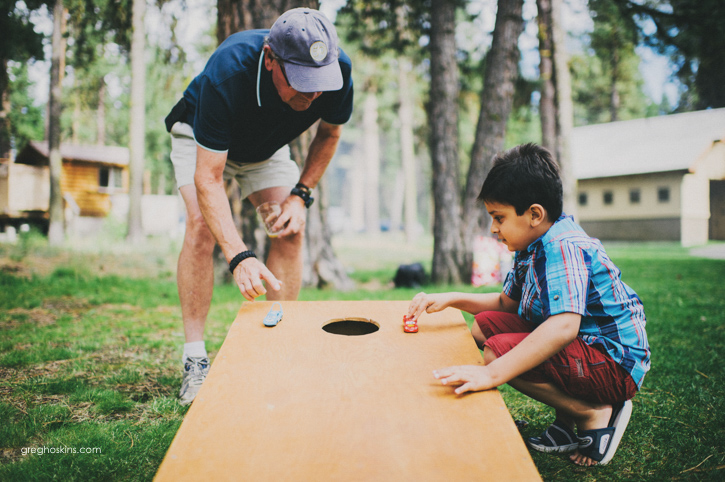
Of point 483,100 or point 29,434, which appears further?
point 483,100

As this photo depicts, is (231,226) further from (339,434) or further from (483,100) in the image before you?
(483,100)

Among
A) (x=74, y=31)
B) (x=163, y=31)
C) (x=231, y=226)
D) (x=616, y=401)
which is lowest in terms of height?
(x=616, y=401)

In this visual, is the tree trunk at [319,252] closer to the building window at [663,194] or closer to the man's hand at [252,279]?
the man's hand at [252,279]

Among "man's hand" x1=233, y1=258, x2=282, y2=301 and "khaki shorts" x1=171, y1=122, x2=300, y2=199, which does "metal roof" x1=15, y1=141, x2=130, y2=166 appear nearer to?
"khaki shorts" x1=171, y1=122, x2=300, y2=199

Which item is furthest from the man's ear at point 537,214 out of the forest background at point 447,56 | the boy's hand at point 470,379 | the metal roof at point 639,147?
the metal roof at point 639,147

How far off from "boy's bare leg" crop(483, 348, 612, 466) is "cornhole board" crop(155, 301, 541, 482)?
0.23 m

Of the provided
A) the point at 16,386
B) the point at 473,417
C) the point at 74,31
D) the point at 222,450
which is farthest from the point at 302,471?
the point at 74,31

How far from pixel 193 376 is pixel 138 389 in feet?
1.33

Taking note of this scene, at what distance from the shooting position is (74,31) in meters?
8.29

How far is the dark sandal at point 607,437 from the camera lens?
167 cm

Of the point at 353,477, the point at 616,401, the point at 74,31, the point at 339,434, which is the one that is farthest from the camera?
the point at 74,31

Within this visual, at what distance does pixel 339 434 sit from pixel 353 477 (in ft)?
0.51

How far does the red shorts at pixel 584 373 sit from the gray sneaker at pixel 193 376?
55.8 inches

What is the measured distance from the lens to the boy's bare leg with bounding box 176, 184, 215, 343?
2.34m
